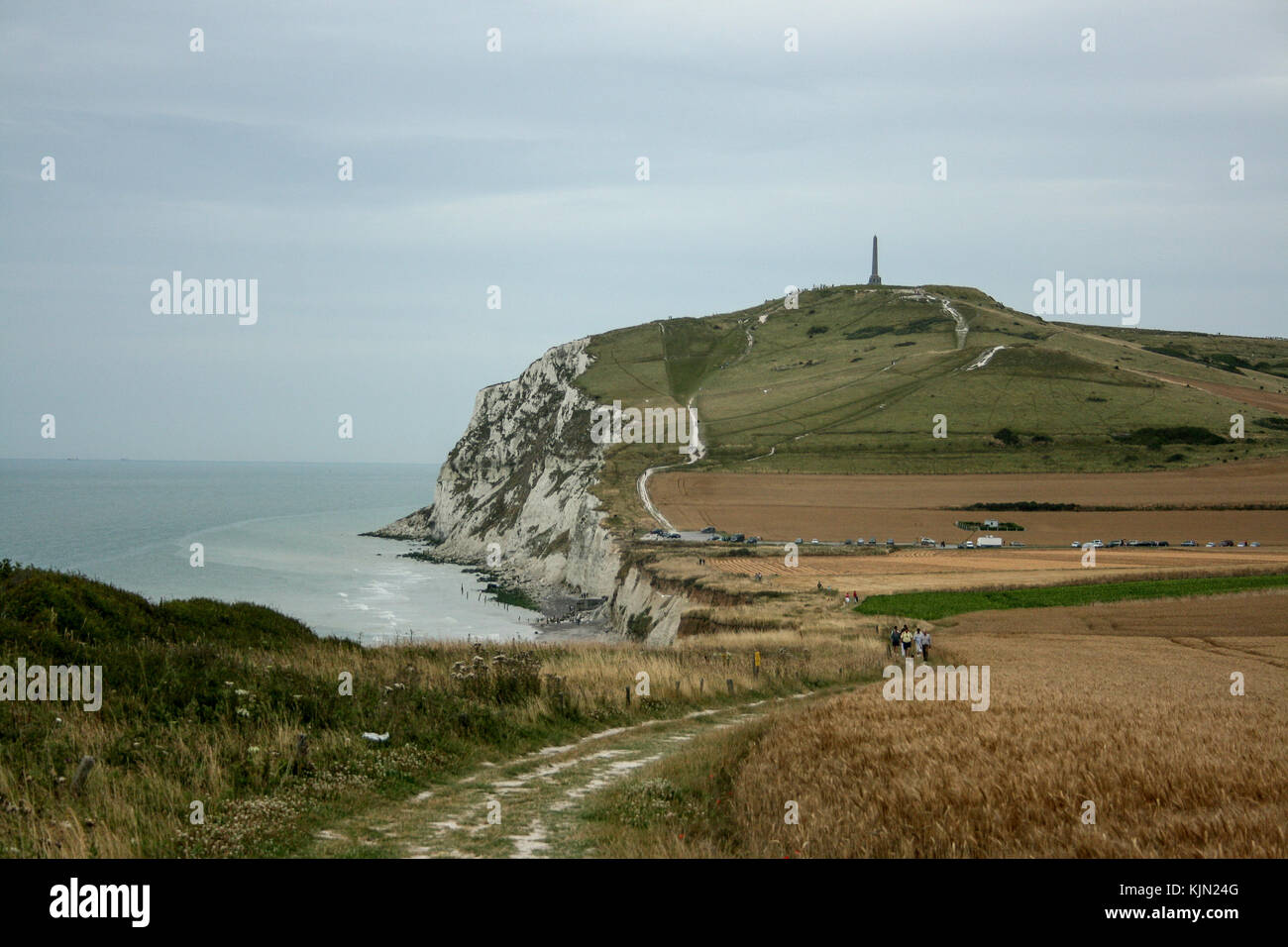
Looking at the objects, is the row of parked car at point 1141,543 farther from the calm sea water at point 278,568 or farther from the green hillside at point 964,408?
the calm sea water at point 278,568

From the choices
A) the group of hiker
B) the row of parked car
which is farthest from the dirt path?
the row of parked car

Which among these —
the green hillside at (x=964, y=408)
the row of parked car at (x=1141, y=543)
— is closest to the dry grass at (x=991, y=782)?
the row of parked car at (x=1141, y=543)

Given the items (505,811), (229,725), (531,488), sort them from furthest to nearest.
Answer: (531,488) → (229,725) → (505,811)

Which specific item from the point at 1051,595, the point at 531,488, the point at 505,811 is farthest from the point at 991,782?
the point at 531,488

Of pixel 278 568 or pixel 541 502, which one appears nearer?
pixel 278 568

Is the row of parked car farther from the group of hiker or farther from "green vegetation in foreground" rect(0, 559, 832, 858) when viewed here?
"green vegetation in foreground" rect(0, 559, 832, 858)

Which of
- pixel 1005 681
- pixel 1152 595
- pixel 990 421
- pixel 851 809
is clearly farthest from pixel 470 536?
pixel 851 809

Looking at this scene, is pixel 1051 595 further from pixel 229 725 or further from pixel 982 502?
pixel 982 502
